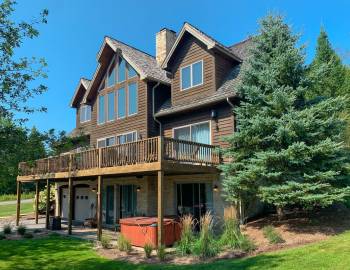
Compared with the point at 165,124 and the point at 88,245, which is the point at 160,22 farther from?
the point at 88,245

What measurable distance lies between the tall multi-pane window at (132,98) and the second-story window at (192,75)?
314cm

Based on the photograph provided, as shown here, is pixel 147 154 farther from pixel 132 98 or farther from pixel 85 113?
pixel 85 113

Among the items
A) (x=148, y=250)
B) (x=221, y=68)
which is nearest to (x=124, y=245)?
(x=148, y=250)

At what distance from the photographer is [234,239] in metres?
12.2

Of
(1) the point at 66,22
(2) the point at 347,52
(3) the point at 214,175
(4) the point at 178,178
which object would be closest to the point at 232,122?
(3) the point at 214,175

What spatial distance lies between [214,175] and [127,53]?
30.5 feet

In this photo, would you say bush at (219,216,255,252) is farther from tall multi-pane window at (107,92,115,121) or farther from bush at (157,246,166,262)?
tall multi-pane window at (107,92,115,121)

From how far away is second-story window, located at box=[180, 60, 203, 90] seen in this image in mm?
18556

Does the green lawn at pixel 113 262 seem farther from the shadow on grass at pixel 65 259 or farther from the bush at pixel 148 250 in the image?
the bush at pixel 148 250

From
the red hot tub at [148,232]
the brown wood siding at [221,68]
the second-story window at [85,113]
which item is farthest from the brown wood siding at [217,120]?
the second-story window at [85,113]

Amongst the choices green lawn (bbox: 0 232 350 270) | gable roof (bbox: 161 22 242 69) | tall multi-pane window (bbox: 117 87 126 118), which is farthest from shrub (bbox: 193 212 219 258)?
tall multi-pane window (bbox: 117 87 126 118)

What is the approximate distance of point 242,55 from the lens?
1934 cm

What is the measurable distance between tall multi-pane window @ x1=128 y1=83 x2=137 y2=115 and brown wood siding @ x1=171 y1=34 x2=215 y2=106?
8.35ft

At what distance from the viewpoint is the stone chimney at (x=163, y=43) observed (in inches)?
895
